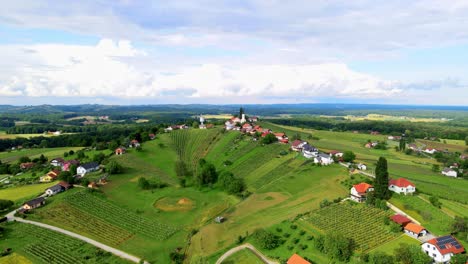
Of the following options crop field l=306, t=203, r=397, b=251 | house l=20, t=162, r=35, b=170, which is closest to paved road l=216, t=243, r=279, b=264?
crop field l=306, t=203, r=397, b=251

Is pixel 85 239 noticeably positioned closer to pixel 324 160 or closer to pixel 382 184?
pixel 382 184

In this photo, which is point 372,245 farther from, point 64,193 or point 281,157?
point 64,193

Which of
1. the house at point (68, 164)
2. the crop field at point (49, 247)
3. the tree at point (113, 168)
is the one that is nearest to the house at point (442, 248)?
the crop field at point (49, 247)

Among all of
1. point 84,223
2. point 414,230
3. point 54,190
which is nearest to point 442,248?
point 414,230

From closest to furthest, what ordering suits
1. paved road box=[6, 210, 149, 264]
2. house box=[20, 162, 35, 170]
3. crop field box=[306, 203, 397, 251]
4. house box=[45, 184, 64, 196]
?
crop field box=[306, 203, 397, 251] < paved road box=[6, 210, 149, 264] < house box=[45, 184, 64, 196] < house box=[20, 162, 35, 170]

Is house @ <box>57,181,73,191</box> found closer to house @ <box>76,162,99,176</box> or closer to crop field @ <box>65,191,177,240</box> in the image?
crop field @ <box>65,191,177,240</box>

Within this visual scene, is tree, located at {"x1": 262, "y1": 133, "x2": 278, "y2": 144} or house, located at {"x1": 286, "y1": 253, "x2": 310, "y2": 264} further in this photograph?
tree, located at {"x1": 262, "y1": 133, "x2": 278, "y2": 144}

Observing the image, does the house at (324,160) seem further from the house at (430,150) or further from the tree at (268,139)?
the house at (430,150)
